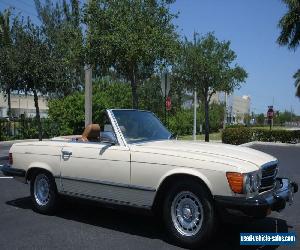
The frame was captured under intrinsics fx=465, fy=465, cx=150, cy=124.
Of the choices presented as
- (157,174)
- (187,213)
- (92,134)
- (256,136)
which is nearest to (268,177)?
(187,213)

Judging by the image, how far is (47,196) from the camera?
7535 mm

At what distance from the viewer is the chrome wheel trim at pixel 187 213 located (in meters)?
5.70

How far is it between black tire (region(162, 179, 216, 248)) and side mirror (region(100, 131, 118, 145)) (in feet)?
3.84

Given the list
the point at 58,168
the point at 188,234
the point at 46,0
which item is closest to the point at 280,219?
the point at 188,234

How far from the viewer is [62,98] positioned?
27.4 meters

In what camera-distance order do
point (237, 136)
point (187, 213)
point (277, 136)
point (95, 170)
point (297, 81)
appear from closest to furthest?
point (187, 213) → point (95, 170) → point (237, 136) → point (277, 136) → point (297, 81)

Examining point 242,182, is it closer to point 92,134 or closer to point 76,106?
point 92,134

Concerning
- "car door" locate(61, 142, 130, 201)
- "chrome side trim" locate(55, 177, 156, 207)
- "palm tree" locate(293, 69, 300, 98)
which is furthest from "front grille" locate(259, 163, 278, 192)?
"palm tree" locate(293, 69, 300, 98)

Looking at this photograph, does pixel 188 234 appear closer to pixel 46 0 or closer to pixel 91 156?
pixel 91 156

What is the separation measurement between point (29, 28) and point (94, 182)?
12736 mm

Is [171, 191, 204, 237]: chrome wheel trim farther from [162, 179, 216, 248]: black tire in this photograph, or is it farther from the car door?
the car door

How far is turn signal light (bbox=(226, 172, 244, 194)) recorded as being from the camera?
533cm

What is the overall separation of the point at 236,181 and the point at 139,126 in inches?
83.8

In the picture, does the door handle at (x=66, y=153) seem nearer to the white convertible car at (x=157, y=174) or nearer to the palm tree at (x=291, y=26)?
the white convertible car at (x=157, y=174)
